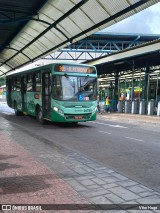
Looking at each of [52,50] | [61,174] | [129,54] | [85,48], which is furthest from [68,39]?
[85,48]

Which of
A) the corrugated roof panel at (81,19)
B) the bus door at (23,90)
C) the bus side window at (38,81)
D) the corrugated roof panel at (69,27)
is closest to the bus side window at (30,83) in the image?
the bus door at (23,90)

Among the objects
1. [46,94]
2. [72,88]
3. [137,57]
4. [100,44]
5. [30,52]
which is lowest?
[46,94]

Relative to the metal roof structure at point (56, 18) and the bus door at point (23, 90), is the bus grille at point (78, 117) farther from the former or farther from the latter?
the bus door at point (23, 90)

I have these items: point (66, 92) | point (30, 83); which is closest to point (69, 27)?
point (66, 92)

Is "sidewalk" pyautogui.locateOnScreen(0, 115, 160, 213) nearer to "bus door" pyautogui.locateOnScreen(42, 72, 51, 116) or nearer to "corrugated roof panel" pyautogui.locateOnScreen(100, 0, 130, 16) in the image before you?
"corrugated roof panel" pyautogui.locateOnScreen(100, 0, 130, 16)

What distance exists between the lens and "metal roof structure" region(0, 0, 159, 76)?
34.3 ft

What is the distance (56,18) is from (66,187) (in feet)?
33.7

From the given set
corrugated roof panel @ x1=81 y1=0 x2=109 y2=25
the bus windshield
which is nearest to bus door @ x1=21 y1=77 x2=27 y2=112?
the bus windshield

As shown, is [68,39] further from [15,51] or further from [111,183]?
[111,183]

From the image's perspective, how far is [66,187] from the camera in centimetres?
490

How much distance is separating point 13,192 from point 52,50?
51.6 feet

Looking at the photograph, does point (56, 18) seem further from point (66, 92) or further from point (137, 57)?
point (137, 57)

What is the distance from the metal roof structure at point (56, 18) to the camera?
34.3 feet

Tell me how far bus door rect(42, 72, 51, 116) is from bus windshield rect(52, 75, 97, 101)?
64cm
